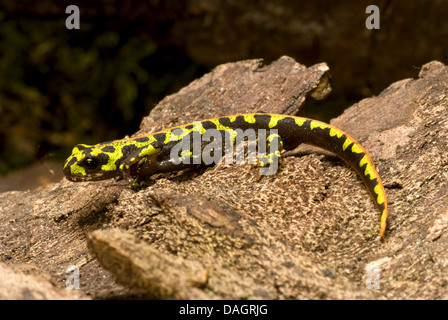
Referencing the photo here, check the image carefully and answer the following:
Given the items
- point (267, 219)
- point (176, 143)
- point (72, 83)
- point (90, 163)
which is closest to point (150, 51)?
point (72, 83)

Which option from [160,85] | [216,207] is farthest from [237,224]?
[160,85]

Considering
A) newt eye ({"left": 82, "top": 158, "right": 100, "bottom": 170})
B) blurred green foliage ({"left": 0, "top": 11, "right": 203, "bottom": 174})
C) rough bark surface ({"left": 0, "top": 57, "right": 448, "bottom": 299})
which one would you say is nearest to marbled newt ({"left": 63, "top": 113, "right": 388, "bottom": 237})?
newt eye ({"left": 82, "top": 158, "right": 100, "bottom": 170})

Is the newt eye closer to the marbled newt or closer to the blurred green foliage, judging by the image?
the marbled newt

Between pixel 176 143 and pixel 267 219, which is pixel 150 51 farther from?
pixel 267 219

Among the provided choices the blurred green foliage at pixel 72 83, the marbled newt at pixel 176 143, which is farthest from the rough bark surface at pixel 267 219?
the blurred green foliage at pixel 72 83

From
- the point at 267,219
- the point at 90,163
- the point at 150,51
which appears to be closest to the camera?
the point at 267,219
